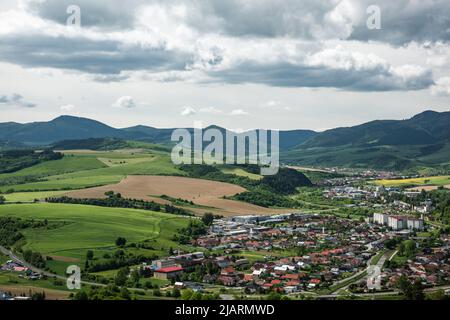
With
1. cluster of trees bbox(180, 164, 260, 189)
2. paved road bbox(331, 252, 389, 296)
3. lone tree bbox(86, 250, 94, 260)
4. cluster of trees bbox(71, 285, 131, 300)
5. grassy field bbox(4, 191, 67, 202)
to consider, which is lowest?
paved road bbox(331, 252, 389, 296)

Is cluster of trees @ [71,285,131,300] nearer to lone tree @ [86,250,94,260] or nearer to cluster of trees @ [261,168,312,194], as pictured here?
lone tree @ [86,250,94,260]

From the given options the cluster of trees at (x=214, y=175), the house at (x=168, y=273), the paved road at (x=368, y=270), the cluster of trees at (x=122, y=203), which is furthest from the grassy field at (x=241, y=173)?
the house at (x=168, y=273)

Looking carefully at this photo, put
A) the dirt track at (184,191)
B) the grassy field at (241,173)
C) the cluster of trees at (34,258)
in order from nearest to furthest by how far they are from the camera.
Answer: the cluster of trees at (34,258)
the dirt track at (184,191)
the grassy field at (241,173)

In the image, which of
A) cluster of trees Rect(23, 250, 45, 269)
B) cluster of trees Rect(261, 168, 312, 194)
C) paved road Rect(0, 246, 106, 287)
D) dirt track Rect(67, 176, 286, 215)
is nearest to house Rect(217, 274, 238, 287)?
paved road Rect(0, 246, 106, 287)

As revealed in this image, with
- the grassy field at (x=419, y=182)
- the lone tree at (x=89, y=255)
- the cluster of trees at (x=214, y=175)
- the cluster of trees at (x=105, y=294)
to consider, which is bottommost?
A: the lone tree at (x=89, y=255)

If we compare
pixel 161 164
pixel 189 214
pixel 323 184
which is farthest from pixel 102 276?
pixel 323 184

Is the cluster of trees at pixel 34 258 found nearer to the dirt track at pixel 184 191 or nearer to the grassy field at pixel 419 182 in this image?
the dirt track at pixel 184 191

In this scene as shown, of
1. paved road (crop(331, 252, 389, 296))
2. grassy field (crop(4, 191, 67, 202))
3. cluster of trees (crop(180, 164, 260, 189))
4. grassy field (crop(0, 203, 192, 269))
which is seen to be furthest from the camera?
cluster of trees (crop(180, 164, 260, 189))
